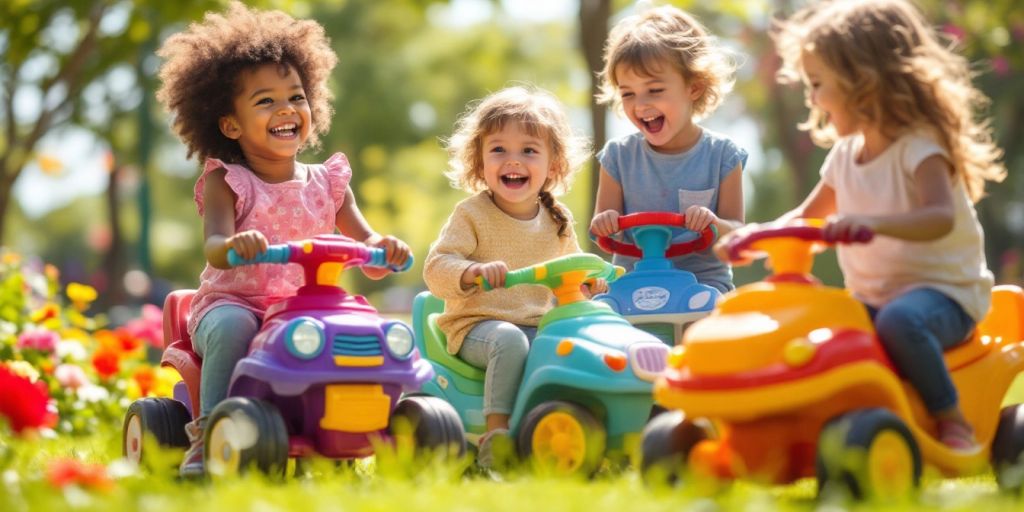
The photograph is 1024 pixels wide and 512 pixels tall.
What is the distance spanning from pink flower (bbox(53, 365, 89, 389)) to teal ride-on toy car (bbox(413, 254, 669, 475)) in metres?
2.88

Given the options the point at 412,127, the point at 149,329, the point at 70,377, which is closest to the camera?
the point at 70,377

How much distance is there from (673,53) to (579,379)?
1.58m

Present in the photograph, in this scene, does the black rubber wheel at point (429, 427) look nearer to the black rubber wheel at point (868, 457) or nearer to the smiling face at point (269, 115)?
the smiling face at point (269, 115)

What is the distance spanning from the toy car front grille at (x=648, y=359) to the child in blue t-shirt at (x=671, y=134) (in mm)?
958

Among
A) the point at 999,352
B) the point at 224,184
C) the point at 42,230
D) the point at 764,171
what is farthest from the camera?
the point at 42,230

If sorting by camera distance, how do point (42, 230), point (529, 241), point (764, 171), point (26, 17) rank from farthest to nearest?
point (42, 230)
point (764, 171)
point (26, 17)
point (529, 241)

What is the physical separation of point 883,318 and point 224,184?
230 cm

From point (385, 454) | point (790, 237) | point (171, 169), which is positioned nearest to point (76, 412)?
point (385, 454)

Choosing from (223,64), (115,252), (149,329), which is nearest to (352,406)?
(223,64)

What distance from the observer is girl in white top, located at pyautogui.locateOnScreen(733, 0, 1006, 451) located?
146 inches

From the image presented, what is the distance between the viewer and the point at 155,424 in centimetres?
469

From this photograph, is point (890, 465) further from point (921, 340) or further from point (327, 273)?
point (327, 273)

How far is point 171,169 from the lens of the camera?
1275 inches

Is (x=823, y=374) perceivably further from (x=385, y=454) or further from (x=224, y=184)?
(x=224, y=184)
